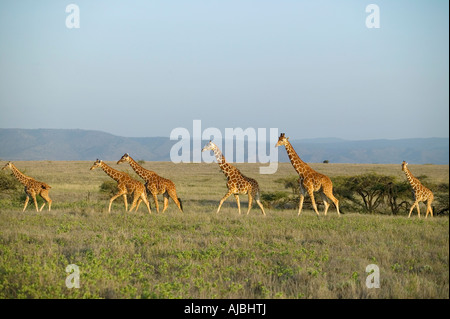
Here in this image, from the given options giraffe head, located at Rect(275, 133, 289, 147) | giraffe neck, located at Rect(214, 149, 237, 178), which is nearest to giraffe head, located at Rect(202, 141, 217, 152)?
giraffe neck, located at Rect(214, 149, 237, 178)

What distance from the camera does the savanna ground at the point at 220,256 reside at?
24.2 feet

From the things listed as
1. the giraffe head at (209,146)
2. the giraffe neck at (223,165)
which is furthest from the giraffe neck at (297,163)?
the giraffe head at (209,146)

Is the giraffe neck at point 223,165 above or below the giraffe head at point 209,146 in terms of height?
below

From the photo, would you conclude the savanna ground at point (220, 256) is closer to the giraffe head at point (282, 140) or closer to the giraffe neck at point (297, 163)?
the giraffe neck at point (297, 163)

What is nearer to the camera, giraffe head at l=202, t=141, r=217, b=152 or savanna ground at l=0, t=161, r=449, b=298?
savanna ground at l=0, t=161, r=449, b=298

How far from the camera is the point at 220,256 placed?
9.83 meters

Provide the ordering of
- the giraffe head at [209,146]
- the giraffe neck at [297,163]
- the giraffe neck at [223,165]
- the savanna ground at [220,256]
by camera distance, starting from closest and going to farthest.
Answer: the savanna ground at [220,256] → the giraffe head at [209,146] → the giraffe neck at [297,163] → the giraffe neck at [223,165]

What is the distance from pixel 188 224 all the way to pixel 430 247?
6749 mm

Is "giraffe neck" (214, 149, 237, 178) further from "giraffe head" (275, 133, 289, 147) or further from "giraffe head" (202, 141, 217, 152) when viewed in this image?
"giraffe head" (275, 133, 289, 147)

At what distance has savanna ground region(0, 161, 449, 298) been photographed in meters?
7.37

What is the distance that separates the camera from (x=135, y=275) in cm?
847

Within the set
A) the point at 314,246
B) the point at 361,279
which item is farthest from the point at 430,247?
the point at 361,279
